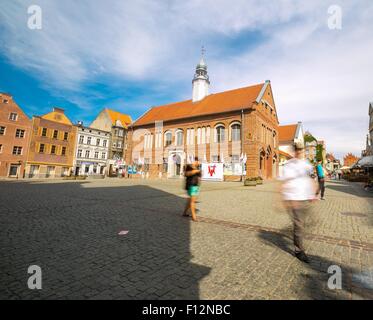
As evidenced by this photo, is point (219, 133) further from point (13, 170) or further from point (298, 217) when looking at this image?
point (13, 170)

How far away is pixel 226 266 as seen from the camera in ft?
10.6

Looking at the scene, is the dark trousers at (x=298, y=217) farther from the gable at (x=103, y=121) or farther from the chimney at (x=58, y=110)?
the gable at (x=103, y=121)

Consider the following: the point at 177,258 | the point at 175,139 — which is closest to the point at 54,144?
the point at 175,139

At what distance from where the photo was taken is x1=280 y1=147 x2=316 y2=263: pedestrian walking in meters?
3.66

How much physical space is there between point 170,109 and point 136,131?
7.94 meters

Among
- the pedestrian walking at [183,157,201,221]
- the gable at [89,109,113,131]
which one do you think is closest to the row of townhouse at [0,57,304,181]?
the gable at [89,109,113,131]

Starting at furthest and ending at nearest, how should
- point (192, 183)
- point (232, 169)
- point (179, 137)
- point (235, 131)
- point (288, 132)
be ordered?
point (288, 132)
point (179, 137)
point (235, 131)
point (232, 169)
point (192, 183)

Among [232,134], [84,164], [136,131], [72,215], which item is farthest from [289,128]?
[72,215]

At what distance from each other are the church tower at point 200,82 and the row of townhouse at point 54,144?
67.2 feet

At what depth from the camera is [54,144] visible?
3953 cm

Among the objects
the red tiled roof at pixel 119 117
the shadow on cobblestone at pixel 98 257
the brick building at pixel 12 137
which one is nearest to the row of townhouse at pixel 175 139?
the brick building at pixel 12 137

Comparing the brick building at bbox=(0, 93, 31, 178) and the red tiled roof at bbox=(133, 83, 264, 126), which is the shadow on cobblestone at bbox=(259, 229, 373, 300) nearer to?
the red tiled roof at bbox=(133, 83, 264, 126)

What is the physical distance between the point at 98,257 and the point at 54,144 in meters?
43.1
